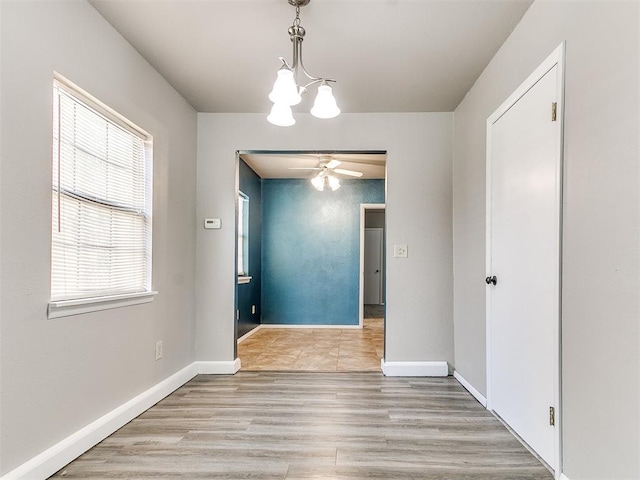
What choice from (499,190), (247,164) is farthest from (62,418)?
(247,164)

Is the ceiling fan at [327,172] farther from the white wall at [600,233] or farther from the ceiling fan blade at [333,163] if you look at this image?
the white wall at [600,233]

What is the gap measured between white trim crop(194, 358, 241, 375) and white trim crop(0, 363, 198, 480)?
0.51 m

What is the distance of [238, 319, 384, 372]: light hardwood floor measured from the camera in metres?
3.77

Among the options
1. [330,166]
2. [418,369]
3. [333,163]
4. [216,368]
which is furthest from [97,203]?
[330,166]

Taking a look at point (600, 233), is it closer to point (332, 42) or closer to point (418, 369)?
point (332, 42)

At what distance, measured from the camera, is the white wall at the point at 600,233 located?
1.31 m

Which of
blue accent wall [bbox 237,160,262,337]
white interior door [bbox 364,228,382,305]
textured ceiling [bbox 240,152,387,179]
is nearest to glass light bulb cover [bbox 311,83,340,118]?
textured ceiling [bbox 240,152,387,179]

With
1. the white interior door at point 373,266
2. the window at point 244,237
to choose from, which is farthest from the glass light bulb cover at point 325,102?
the white interior door at point 373,266

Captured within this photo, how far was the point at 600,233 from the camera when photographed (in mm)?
1469

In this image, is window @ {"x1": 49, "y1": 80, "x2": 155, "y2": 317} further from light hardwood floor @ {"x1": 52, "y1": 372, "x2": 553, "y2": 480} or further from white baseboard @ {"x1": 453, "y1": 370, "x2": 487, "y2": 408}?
white baseboard @ {"x1": 453, "y1": 370, "x2": 487, "y2": 408}

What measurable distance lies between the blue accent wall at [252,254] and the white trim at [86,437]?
226 cm

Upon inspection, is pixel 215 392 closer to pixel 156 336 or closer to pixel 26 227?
pixel 156 336

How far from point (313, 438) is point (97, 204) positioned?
5.90ft

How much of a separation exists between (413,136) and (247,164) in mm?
2559
